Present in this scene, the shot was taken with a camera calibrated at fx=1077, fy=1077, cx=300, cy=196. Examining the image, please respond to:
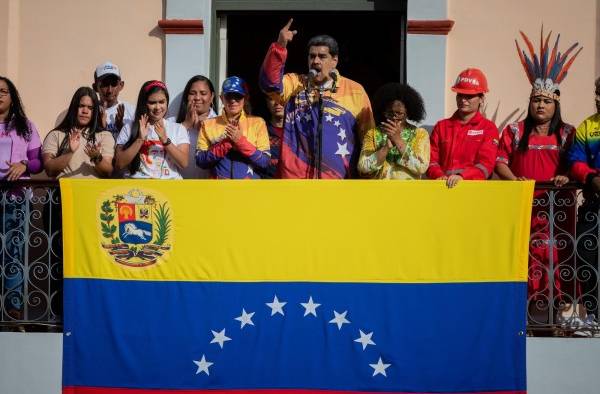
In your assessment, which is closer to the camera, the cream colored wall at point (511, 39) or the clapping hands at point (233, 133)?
the clapping hands at point (233, 133)

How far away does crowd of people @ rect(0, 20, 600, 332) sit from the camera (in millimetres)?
8070

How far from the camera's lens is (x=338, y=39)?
12203mm

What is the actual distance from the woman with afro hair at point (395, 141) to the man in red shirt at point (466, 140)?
0.29 m

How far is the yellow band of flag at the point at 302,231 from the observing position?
785 cm

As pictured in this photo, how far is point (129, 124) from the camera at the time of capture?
8.59 m

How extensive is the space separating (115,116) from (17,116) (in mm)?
794

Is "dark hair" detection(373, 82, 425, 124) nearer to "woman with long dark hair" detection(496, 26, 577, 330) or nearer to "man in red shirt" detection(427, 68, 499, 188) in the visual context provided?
"man in red shirt" detection(427, 68, 499, 188)

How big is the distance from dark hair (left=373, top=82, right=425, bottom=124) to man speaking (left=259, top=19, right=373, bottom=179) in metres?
0.12

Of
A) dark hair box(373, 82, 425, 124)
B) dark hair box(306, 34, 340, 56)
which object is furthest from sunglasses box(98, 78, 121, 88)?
dark hair box(373, 82, 425, 124)

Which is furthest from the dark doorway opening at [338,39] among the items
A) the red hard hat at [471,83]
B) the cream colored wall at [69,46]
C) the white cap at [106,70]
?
the red hard hat at [471,83]

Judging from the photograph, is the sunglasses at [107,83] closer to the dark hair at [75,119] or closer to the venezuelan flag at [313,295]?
the dark hair at [75,119]

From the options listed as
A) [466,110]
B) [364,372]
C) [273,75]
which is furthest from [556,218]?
[273,75]

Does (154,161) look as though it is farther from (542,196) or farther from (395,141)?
(542,196)

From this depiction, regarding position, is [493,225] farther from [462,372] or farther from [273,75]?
[273,75]
